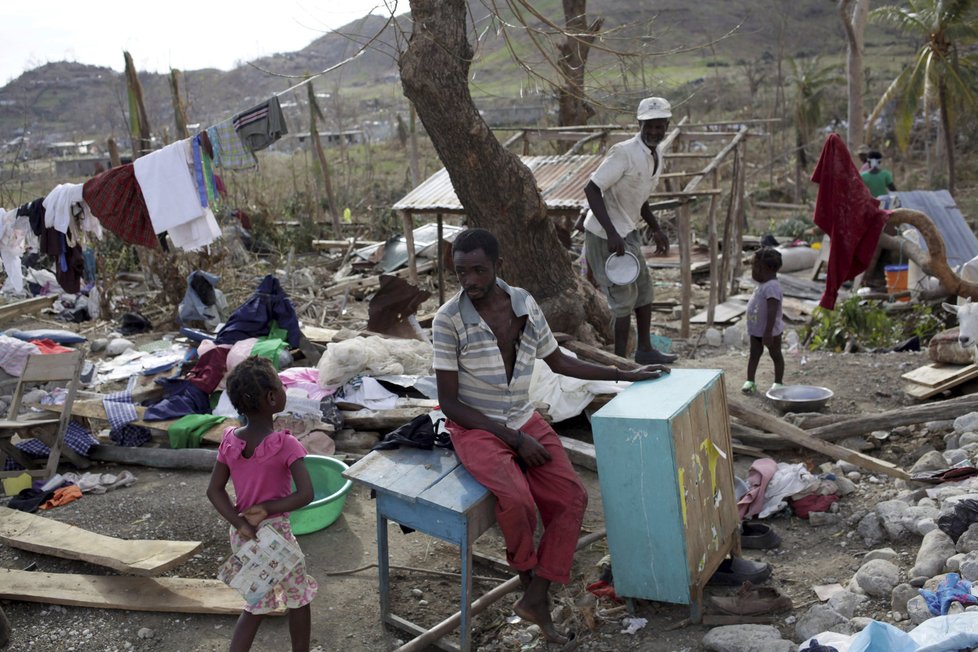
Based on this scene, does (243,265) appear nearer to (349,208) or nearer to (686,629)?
(349,208)

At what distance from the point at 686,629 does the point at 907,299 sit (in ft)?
25.1

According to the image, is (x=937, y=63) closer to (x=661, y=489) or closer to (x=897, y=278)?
(x=897, y=278)

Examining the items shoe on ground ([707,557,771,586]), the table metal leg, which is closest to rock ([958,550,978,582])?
shoe on ground ([707,557,771,586])

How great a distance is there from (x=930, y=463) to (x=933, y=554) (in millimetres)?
1284

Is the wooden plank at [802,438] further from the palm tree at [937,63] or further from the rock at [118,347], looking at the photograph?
the palm tree at [937,63]

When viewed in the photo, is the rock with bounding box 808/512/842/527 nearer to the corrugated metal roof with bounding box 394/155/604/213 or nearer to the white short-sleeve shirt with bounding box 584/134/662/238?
the white short-sleeve shirt with bounding box 584/134/662/238

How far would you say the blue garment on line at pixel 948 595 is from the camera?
9.80 feet

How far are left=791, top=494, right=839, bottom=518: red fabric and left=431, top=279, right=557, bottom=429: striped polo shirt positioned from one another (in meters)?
1.78

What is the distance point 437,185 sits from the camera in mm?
9602

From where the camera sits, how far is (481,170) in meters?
6.62

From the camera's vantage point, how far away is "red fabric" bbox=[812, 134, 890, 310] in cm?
616

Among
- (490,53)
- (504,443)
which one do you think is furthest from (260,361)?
(490,53)

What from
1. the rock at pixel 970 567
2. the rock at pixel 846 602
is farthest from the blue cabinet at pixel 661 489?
the rock at pixel 970 567

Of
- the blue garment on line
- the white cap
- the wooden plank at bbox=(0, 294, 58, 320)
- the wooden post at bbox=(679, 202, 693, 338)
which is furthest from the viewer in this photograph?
the wooden post at bbox=(679, 202, 693, 338)
